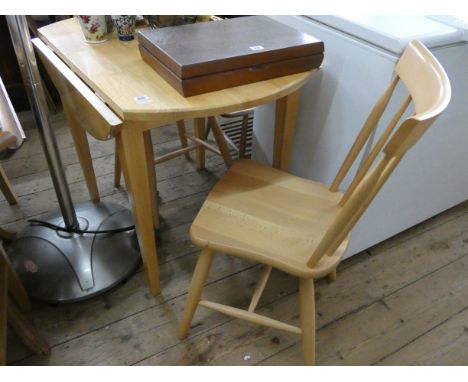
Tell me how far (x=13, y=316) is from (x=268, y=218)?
71cm

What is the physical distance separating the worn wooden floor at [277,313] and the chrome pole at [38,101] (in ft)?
1.15

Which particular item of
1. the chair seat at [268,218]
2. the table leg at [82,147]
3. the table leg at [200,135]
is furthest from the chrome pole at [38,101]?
the table leg at [200,135]

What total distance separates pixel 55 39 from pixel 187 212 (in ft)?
2.68

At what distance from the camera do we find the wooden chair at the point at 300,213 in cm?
71

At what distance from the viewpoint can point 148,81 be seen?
2.94ft

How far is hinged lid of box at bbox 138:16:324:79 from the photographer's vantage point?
837mm

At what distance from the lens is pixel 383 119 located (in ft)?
3.23

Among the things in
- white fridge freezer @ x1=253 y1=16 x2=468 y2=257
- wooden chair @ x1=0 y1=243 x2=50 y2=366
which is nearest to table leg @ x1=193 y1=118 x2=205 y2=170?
white fridge freezer @ x1=253 y1=16 x2=468 y2=257

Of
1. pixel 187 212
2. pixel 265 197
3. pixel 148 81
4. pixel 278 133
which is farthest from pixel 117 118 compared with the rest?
pixel 187 212

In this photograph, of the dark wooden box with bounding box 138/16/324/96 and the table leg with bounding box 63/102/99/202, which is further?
the table leg with bounding box 63/102/99/202

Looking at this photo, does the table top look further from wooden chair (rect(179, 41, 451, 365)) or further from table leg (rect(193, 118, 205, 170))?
table leg (rect(193, 118, 205, 170))

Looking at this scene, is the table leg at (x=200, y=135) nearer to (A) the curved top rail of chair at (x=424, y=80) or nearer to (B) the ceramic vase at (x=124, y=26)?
(B) the ceramic vase at (x=124, y=26)

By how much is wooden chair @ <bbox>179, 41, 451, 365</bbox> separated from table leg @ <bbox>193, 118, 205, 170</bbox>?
0.63 m
